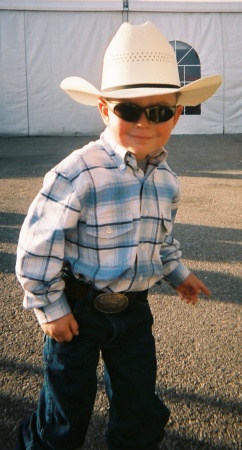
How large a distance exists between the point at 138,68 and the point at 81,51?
9.90 meters

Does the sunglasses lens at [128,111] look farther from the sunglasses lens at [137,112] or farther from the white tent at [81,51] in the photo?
the white tent at [81,51]

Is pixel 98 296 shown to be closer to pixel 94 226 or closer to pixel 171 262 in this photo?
pixel 94 226

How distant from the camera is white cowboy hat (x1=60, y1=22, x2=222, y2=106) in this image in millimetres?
1332

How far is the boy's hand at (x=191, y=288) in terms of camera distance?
164 centimetres

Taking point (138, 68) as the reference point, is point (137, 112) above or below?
below

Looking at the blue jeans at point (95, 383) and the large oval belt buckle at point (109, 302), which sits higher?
the large oval belt buckle at point (109, 302)

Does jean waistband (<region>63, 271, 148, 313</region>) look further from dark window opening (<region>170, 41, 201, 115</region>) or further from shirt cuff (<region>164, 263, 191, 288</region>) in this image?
dark window opening (<region>170, 41, 201, 115</region>)

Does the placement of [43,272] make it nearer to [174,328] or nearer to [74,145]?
[174,328]

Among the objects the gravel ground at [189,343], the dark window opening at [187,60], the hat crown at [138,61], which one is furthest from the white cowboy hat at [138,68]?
the dark window opening at [187,60]

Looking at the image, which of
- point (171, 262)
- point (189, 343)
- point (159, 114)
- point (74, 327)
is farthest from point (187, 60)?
point (74, 327)

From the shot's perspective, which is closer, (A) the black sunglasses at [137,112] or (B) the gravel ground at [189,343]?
(A) the black sunglasses at [137,112]

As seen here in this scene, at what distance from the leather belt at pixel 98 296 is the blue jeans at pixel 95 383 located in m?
0.02

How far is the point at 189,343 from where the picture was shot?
7.61 ft

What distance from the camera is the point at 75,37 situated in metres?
10.5
